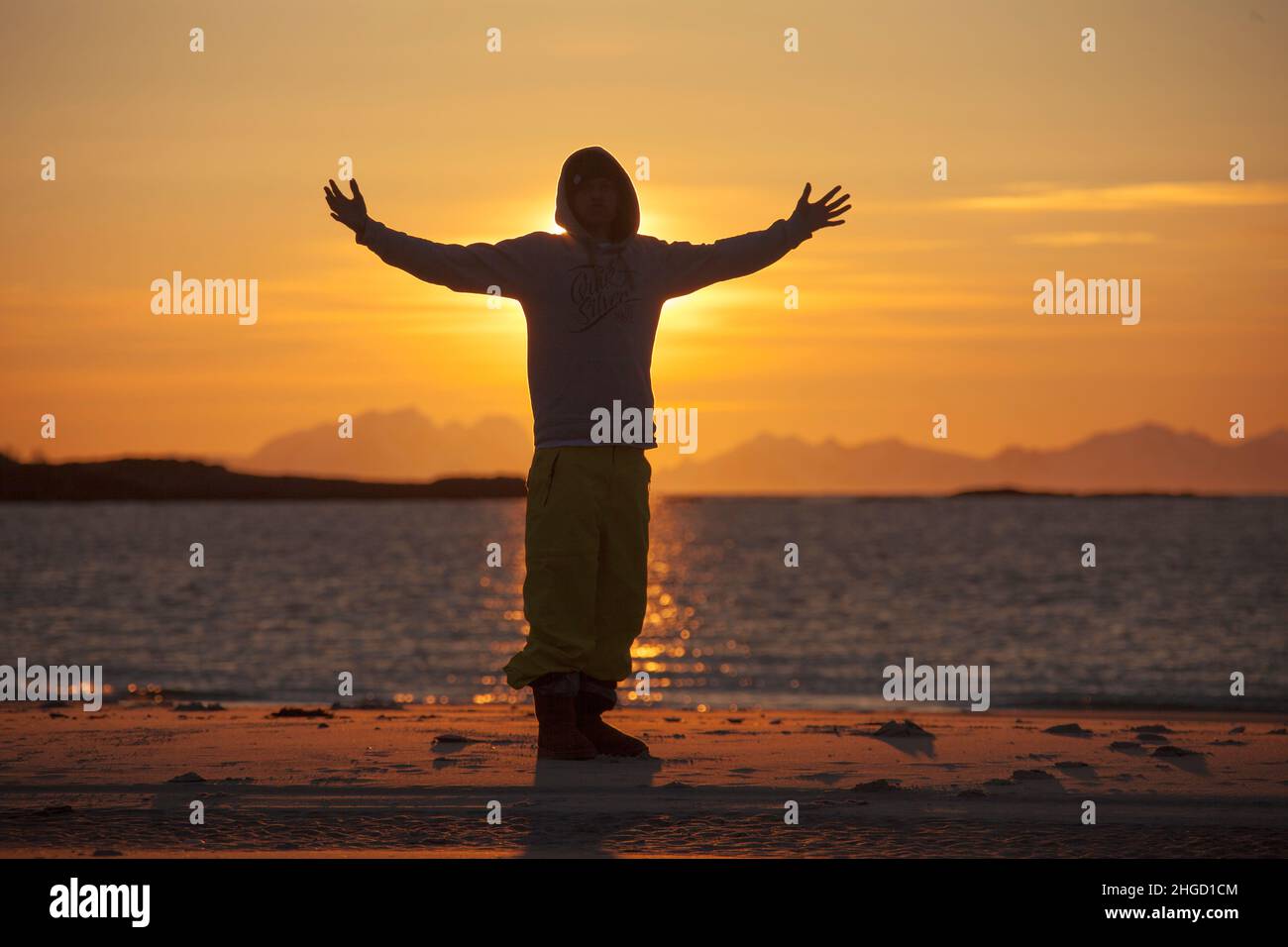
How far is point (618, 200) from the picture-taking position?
6.59 metres

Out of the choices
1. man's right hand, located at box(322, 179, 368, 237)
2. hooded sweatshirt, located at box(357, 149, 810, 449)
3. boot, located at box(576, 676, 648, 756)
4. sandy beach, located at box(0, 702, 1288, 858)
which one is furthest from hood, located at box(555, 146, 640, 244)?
sandy beach, located at box(0, 702, 1288, 858)

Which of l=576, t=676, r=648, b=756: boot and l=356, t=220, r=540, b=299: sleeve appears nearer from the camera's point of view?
l=356, t=220, r=540, b=299: sleeve

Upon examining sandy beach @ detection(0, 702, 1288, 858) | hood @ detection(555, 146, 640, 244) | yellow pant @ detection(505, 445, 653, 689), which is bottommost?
sandy beach @ detection(0, 702, 1288, 858)

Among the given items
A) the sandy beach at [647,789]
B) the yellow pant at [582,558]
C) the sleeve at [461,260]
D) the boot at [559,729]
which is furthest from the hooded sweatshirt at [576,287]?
the sandy beach at [647,789]

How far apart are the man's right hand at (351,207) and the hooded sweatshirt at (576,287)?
0.03 metres

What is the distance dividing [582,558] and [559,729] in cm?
69

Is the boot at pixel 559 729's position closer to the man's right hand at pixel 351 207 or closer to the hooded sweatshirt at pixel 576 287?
the hooded sweatshirt at pixel 576 287

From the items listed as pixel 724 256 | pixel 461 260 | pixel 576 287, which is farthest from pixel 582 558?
pixel 724 256

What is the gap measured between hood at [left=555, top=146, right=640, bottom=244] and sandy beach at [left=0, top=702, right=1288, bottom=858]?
218cm

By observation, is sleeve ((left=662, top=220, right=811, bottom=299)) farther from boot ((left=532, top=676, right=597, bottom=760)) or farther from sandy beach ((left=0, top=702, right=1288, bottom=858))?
sandy beach ((left=0, top=702, right=1288, bottom=858))

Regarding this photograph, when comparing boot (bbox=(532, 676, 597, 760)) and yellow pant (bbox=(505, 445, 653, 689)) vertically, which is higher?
yellow pant (bbox=(505, 445, 653, 689))

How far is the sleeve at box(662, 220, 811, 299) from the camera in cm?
664

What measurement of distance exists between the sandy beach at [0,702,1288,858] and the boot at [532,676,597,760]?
16 centimetres

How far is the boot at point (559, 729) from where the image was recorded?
623cm
